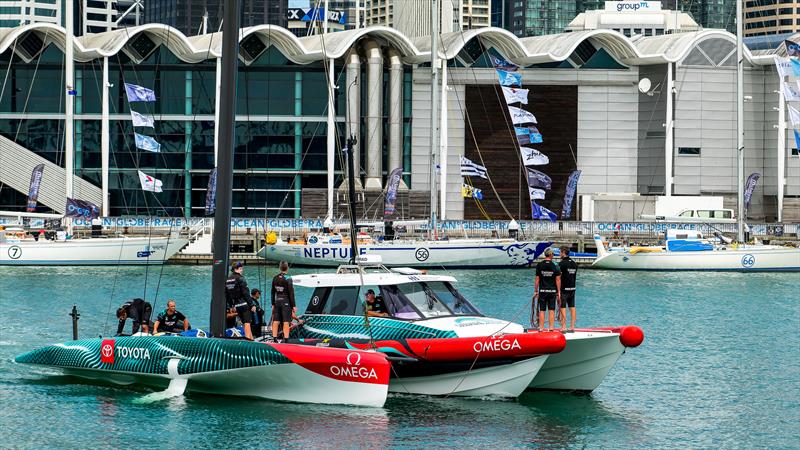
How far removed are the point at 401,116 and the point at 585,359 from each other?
62.9m

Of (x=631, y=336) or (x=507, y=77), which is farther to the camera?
(x=507, y=77)

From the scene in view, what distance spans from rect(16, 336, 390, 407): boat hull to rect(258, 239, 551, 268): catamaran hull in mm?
37668

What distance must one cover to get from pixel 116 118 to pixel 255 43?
995 cm

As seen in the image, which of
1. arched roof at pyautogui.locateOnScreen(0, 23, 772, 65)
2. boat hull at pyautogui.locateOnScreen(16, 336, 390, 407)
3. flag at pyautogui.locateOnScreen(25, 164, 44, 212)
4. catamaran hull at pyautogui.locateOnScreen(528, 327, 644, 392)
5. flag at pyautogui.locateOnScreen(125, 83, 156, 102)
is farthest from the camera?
arched roof at pyautogui.locateOnScreen(0, 23, 772, 65)

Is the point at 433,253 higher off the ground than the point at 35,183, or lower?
lower

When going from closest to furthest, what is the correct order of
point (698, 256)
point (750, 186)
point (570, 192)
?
point (698, 256) → point (570, 192) → point (750, 186)

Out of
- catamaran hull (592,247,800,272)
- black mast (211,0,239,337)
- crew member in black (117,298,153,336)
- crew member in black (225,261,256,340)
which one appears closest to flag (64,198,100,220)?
catamaran hull (592,247,800,272)

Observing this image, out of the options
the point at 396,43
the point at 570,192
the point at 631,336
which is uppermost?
the point at 396,43

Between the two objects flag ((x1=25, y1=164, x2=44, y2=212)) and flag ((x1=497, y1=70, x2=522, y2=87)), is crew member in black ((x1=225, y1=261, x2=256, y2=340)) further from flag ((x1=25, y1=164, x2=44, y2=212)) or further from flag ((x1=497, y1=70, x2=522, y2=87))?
flag ((x1=25, y1=164, x2=44, y2=212))

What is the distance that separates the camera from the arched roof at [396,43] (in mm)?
84625

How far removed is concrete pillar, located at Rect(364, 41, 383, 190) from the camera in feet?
291

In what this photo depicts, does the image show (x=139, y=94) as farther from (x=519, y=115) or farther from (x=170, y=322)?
(x=170, y=322)

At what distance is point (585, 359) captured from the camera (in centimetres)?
2872

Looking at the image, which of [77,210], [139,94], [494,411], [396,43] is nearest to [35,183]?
[77,210]
